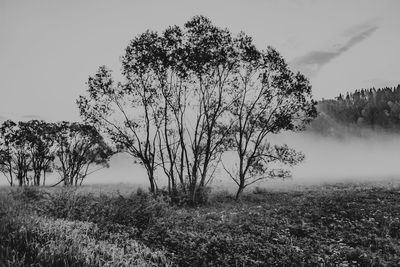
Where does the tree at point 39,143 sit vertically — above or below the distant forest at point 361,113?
below

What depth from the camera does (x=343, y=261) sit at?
7.88 metres

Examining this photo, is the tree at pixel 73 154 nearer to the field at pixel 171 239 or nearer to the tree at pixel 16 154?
A: the tree at pixel 16 154

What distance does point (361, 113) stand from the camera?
156 m

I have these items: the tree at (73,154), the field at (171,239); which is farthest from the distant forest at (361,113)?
the field at (171,239)

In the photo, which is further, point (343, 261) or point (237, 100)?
point (237, 100)

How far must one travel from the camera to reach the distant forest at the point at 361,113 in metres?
145

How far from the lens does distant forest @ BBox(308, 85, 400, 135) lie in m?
145

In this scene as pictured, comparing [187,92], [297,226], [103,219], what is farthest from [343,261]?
[187,92]

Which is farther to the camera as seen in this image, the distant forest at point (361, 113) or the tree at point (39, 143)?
the distant forest at point (361, 113)

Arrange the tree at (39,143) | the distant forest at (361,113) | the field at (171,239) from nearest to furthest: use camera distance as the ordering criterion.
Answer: the field at (171,239) < the tree at (39,143) < the distant forest at (361,113)

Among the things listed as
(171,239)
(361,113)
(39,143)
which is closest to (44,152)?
(39,143)

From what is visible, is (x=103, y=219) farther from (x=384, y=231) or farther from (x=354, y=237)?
(x=384, y=231)

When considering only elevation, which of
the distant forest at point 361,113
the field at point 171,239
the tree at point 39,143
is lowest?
the field at point 171,239

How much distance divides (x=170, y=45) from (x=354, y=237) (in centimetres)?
1768
